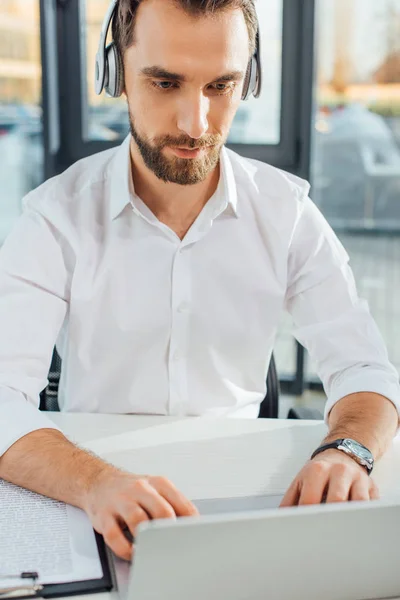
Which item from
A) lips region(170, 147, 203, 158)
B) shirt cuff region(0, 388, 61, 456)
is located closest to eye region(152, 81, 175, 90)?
lips region(170, 147, 203, 158)

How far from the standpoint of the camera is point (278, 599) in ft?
2.54

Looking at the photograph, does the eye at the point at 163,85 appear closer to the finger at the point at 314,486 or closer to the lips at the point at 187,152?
the lips at the point at 187,152

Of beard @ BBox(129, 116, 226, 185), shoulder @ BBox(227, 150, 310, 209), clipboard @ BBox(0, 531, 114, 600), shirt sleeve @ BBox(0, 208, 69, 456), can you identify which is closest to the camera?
clipboard @ BBox(0, 531, 114, 600)

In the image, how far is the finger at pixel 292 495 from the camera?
3.22 feet

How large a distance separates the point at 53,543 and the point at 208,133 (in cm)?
76

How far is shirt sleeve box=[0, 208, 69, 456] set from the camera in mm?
1194

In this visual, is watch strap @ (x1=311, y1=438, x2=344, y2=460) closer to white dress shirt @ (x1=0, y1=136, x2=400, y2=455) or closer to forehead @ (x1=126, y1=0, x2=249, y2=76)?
white dress shirt @ (x1=0, y1=136, x2=400, y2=455)

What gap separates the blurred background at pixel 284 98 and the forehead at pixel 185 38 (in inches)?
61.3

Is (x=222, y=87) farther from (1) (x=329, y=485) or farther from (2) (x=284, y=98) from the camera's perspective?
(2) (x=284, y=98)

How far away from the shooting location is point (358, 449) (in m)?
1.10

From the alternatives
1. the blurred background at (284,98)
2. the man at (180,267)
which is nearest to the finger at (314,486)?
the man at (180,267)

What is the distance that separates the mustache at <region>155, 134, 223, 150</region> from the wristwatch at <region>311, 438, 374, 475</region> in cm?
57

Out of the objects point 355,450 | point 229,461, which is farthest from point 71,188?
point 355,450

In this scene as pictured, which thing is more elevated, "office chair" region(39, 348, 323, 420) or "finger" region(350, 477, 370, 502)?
"finger" region(350, 477, 370, 502)
